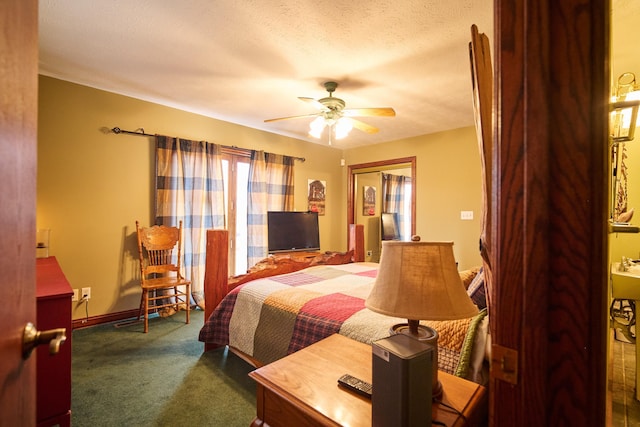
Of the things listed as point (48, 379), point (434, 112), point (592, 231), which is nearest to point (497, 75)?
point (592, 231)

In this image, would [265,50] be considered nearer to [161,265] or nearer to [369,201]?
[161,265]

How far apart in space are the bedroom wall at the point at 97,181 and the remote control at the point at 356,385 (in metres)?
3.13

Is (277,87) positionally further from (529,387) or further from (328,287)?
(529,387)

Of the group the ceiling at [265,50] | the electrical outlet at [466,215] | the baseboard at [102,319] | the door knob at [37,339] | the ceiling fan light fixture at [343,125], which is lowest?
the baseboard at [102,319]

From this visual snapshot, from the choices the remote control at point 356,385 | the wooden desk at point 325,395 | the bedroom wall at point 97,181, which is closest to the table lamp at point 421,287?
the wooden desk at point 325,395

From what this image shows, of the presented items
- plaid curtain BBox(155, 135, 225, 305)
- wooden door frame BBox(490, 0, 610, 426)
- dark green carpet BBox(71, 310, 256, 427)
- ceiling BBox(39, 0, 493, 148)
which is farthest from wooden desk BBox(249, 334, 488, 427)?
plaid curtain BBox(155, 135, 225, 305)

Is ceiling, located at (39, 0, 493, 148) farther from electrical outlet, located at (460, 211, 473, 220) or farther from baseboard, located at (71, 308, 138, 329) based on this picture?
baseboard, located at (71, 308, 138, 329)

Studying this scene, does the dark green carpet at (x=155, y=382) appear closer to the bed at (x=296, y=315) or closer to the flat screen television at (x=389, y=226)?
the bed at (x=296, y=315)

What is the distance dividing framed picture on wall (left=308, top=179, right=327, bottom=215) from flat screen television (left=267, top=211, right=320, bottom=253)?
55cm

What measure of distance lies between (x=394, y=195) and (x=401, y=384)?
608 centimetres

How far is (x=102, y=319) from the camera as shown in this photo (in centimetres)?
302

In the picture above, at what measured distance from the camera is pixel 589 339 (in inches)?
18.6

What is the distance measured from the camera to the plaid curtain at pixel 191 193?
3.36 meters

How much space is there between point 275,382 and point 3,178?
90cm
